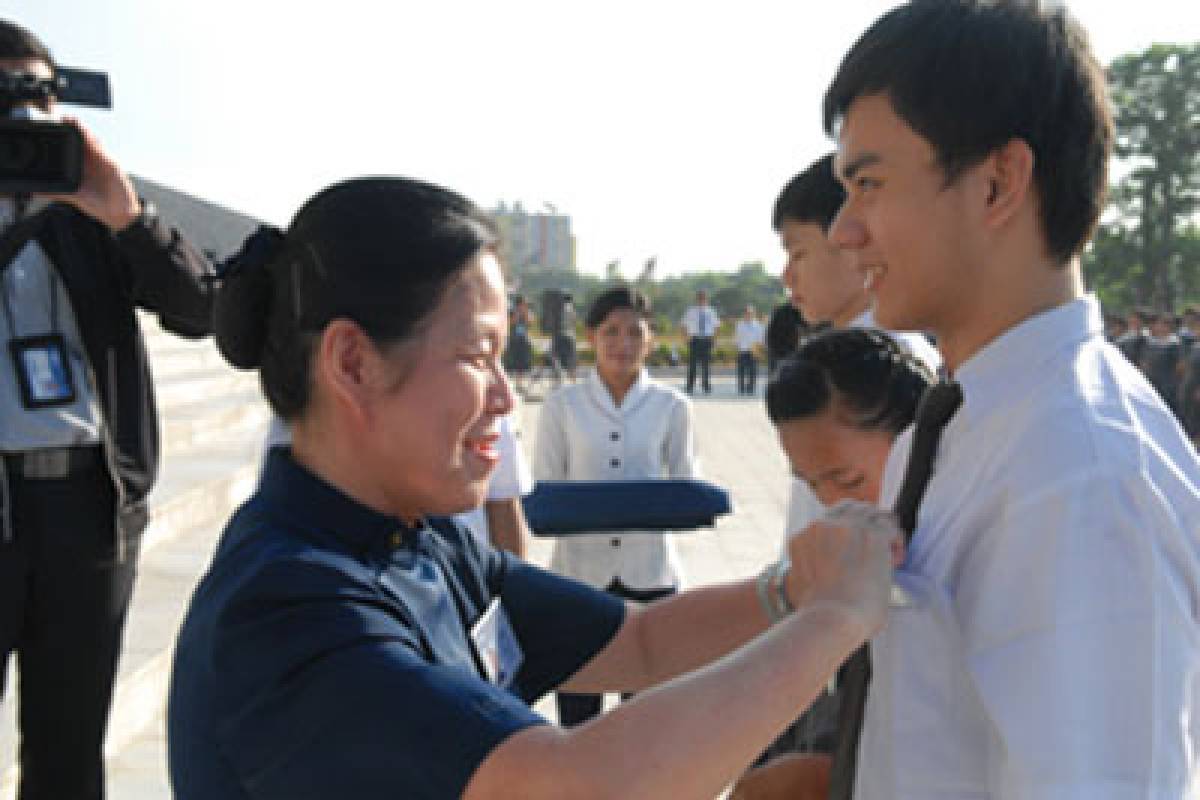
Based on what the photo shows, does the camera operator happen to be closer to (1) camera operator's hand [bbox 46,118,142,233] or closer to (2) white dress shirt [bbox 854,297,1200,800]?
(1) camera operator's hand [bbox 46,118,142,233]

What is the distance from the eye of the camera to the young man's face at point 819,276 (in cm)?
270

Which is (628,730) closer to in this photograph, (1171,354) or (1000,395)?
(1000,395)

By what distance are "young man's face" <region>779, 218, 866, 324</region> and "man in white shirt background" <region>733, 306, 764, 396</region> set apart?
1682cm

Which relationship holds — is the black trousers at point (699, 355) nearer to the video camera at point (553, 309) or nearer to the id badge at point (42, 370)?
the video camera at point (553, 309)

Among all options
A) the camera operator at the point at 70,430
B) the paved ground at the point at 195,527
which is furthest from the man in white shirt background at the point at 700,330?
the camera operator at the point at 70,430

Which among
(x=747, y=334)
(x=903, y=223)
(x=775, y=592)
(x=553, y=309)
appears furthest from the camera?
(x=747, y=334)

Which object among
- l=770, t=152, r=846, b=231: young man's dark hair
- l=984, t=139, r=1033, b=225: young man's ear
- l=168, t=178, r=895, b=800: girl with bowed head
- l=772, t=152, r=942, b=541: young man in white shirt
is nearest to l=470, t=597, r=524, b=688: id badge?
l=168, t=178, r=895, b=800: girl with bowed head

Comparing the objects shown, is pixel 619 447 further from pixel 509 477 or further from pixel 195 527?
pixel 195 527

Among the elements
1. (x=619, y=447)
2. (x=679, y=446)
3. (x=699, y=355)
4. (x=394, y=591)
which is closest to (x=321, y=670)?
(x=394, y=591)

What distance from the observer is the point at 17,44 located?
2.39m

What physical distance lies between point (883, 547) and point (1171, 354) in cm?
1358

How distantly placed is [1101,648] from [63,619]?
84.2 inches

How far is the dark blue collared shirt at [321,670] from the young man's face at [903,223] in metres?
0.61

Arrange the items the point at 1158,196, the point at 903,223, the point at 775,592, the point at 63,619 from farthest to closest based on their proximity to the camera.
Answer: the point at 1158,196 < the point at 63,619 < the point at 775,592 < the point at 903,223
